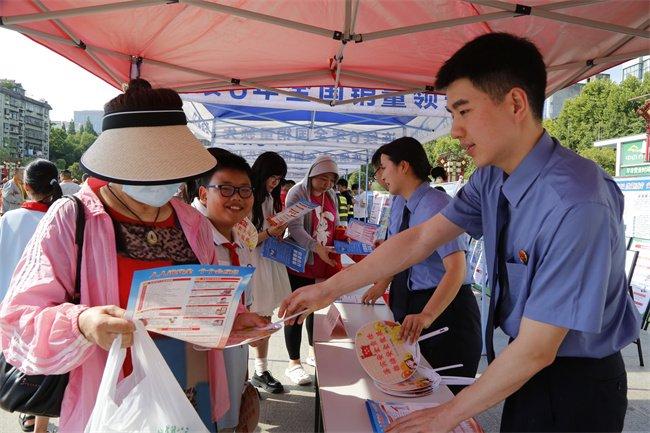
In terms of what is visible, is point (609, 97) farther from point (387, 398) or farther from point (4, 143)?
point (4, 143)

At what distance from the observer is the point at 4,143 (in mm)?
69062

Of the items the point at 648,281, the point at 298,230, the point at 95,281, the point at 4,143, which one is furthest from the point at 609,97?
the point at 4,143

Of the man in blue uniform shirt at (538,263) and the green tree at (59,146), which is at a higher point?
the green tree at (59,146)

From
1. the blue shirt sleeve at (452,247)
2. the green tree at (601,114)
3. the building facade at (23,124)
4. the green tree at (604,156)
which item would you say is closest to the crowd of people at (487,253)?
the blue shirt sleeve at (452,247)

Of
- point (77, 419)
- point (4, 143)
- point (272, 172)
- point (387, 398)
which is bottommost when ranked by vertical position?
point (387, 398)

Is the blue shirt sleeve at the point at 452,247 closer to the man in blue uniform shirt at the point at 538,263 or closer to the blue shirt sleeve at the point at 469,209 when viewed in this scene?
the blue shirt sleeve at the point at 469,209

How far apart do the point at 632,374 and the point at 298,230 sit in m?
3.05

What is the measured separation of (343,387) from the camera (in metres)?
1.73

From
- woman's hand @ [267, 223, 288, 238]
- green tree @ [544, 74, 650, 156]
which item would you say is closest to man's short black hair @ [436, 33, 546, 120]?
woman's hand @ [267, 223, 288, 238]

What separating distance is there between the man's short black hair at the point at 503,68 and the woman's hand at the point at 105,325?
41.4 inches

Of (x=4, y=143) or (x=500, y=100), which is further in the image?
(x=4, y=143)

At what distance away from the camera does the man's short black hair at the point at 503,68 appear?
1212 millimetres

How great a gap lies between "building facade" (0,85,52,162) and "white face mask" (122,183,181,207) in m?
75.3

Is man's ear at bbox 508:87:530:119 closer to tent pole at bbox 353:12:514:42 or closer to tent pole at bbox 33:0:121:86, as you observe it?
tent pole at bbox 353:12:514:42
